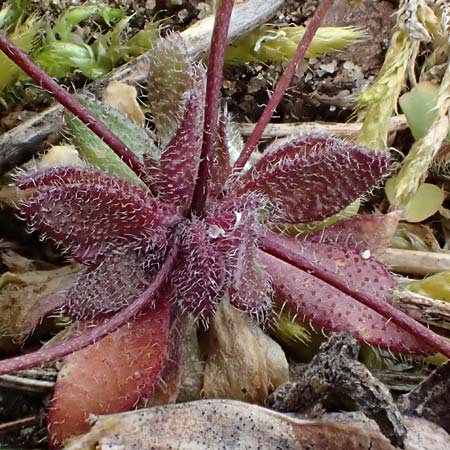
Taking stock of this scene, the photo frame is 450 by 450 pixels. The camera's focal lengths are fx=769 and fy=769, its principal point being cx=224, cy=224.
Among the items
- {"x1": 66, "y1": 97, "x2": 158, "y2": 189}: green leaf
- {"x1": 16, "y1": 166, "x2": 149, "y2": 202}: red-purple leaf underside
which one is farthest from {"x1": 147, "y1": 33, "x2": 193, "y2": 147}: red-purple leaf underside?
{"x1": 16, "y1": 166, "x2": 149, "y2": 202}: red-purple leaf underside

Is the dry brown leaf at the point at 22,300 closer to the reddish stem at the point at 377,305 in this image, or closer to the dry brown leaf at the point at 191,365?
the dry brown leaf at the point at 191,365

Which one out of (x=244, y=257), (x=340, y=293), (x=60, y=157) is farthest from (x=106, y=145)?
(x=340, y=293)

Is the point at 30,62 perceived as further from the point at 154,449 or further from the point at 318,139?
the point at 154,449

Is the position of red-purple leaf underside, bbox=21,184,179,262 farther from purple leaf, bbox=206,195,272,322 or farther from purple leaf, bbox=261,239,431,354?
purple leaf, bbox=261,239,431,354

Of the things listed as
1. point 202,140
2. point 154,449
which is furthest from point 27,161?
point 154,449

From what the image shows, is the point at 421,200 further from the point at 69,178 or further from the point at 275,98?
the point at 69,178
